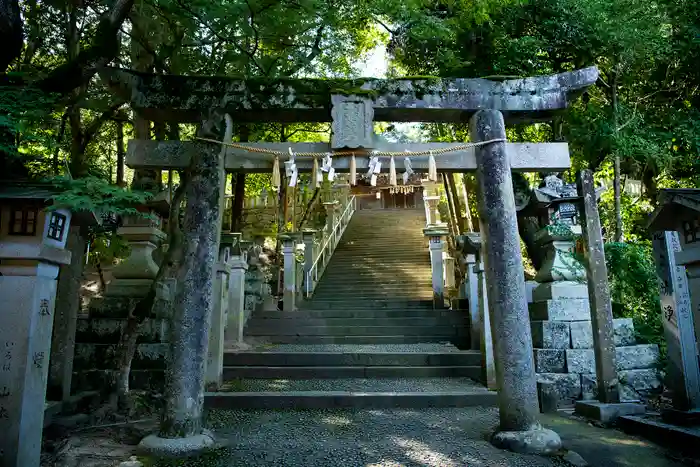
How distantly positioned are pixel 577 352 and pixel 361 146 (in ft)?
17.0

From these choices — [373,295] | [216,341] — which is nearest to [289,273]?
[373,295]

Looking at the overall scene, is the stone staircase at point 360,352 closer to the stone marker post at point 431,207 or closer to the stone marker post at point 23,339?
the stone marker post at point 431,207

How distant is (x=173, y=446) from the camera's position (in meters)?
4.46

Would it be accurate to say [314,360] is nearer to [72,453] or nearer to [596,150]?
[72,453]

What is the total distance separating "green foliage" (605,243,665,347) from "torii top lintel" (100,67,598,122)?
533 centimetres

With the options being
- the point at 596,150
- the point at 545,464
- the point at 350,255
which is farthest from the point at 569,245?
the point at 350,255

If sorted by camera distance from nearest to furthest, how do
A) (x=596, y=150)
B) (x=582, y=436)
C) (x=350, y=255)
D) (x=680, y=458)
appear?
(x=680, y=458)
(x=582, y=436)
(x=596, y=150)
(x=350, y=255)

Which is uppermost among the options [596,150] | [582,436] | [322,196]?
[322,196]

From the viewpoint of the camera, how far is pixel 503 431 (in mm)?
4840

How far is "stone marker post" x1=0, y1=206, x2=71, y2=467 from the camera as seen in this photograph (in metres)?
3.62

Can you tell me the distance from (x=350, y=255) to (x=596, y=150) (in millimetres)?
9526

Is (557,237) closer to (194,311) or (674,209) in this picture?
(674,209)

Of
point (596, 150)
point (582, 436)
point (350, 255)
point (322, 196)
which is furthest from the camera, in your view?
point (322, 196)

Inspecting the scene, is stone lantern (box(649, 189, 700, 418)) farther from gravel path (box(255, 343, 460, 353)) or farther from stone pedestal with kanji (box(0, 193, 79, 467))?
stone pedestal with kanji (box(0, 193, 79, 467))
